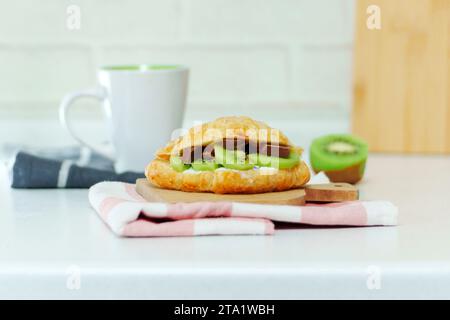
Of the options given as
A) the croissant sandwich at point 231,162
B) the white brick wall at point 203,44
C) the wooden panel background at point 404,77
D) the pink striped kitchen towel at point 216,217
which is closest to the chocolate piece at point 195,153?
the croissant sandwich at point 231,162

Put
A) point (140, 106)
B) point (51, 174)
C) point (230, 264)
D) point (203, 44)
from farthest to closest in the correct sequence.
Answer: point (203, 44)
point (140, 106)
point (51, 174)
point (230, 264)

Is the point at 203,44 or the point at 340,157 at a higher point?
the point at 203,44

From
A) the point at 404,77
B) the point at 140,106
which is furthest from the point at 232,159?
the point at 404,77

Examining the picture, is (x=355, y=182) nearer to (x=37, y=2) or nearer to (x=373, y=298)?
(x=373, y=298)

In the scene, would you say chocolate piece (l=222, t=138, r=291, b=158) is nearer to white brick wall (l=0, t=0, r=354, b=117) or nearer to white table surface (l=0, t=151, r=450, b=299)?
white table surface (l=0, t=151, r=450, b=299)

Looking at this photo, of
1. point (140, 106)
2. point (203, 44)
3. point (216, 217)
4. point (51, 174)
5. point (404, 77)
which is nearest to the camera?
point (216, 217)

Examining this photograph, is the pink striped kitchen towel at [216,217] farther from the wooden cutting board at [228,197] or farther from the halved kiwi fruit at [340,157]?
the halved kiwi fruit at [340,157]

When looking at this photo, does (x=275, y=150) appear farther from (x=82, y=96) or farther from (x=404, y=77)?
(x=404, y=77)

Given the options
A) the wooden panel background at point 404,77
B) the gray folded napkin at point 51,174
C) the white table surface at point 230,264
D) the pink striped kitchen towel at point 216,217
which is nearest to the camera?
the white table surface at point 230,264
